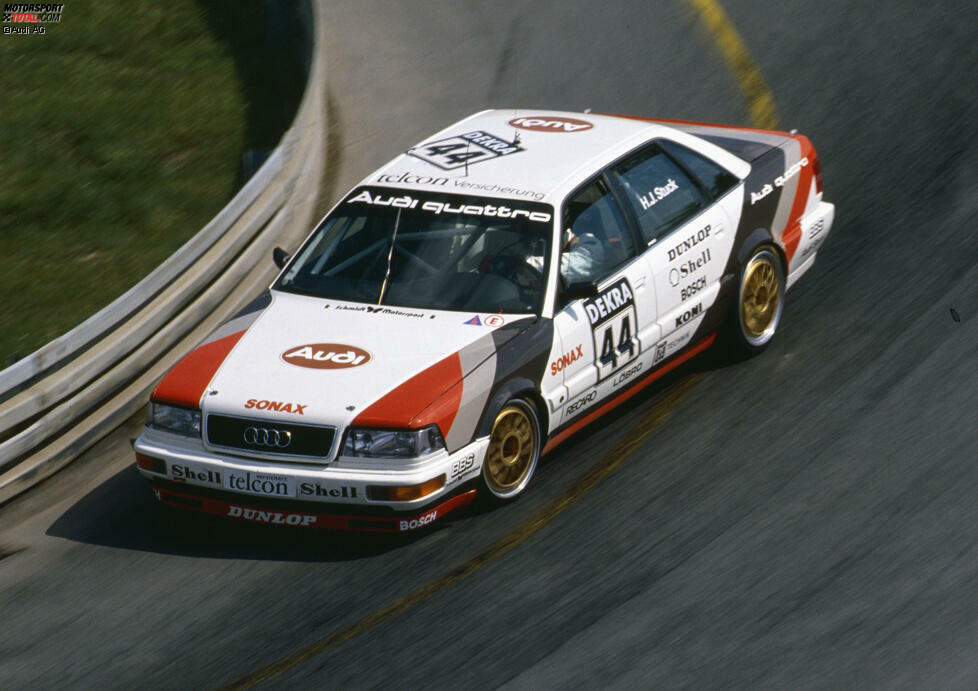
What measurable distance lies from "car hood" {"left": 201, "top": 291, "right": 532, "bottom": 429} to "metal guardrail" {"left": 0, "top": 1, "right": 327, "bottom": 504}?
1.36 meters

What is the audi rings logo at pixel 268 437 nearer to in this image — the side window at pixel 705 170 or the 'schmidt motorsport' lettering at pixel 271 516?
the 'schmidt motorsport' lettering at pixel 271 516

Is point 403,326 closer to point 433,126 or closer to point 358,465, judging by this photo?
point 358,465

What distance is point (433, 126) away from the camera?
40.9ft

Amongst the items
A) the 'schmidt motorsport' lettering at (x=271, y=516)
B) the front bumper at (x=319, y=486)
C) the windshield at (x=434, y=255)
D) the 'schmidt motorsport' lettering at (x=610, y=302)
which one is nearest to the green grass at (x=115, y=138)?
the windshield at (x=434, y=255)

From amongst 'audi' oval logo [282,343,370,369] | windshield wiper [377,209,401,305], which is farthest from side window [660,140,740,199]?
'audi' oval logo [282,343,370,369]

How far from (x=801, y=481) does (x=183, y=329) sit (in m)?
4.09

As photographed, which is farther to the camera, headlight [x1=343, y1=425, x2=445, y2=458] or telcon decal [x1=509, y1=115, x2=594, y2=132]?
telcon decal [x1=509, y1=115, x2=594, y2=132]

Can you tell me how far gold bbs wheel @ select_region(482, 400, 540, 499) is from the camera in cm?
701

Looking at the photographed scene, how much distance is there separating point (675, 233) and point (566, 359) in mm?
1222

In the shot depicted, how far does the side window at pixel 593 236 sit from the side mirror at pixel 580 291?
5.3 inches

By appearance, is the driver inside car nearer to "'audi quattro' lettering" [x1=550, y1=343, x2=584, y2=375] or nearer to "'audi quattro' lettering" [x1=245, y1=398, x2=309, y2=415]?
"'audi quattro' lettering" [x1=550, y1=343, x2=584, y2=375]

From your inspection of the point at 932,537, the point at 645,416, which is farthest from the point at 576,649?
the point at 645,416

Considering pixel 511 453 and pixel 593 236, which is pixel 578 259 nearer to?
pixel 593 236

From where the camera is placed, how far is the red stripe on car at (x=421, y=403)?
6.61 meters
